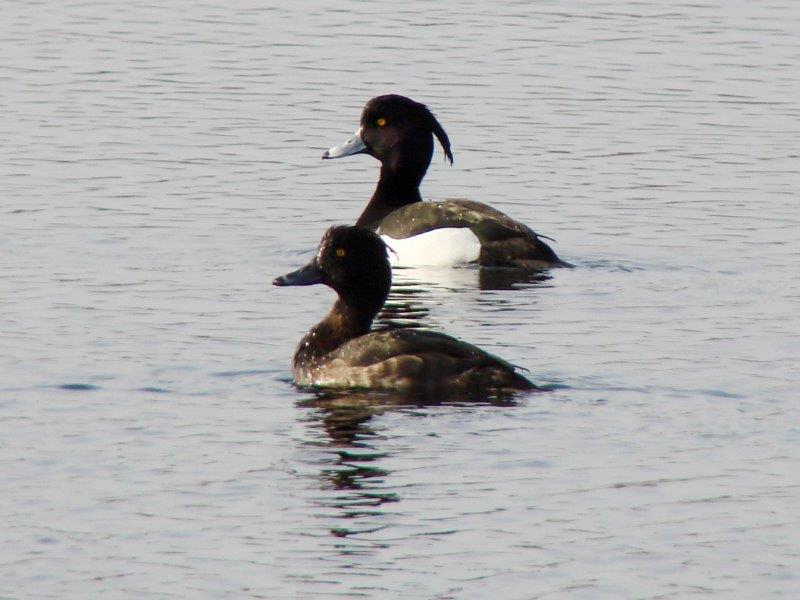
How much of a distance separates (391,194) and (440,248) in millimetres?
1559

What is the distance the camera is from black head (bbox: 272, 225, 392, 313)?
12781 millimetres

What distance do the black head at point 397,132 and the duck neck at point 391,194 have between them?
0.22 feet

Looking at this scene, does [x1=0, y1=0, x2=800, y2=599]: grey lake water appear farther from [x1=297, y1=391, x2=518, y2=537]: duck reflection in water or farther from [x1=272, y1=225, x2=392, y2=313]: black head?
[x1=272, y1=225, x2=392, y2=313]: black head

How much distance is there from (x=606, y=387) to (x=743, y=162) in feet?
27.9

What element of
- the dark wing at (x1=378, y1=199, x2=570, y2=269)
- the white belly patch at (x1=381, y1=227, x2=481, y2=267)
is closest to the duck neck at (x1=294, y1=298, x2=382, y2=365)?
the dark wing at (x1=378, y1=199, x2=570, y2=269)

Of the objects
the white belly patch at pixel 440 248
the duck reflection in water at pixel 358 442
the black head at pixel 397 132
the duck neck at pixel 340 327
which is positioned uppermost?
the black head at pixel 397 132

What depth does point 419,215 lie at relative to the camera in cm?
1703

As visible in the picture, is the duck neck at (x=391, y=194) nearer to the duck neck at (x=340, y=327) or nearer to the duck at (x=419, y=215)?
the duck at (x=419, y=215)

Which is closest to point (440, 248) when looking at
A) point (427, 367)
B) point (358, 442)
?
point (427, 367)

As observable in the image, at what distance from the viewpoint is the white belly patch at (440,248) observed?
16688mm

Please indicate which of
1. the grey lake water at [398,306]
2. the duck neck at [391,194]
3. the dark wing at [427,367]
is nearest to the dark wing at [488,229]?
the grey lake water at [398,306]

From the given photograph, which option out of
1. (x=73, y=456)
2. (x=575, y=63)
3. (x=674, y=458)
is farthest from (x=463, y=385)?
(x=575, y=63)

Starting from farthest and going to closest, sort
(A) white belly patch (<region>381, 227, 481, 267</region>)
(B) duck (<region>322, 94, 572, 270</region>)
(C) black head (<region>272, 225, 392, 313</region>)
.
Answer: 1. (A) white belly patch (<region>381, 227, 481, 267</region>)
2. (B) duck (<region>322, 94, 572, 270</region>)
3. (C) black head (<region>272, 225, 392, 313</region>)

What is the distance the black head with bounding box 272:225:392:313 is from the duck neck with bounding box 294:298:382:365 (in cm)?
5
